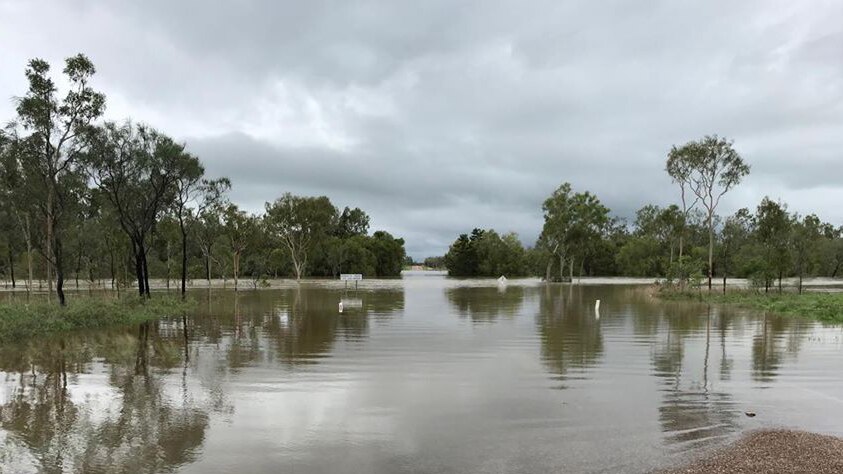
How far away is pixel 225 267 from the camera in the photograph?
6712 cm

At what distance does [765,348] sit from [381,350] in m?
11.7

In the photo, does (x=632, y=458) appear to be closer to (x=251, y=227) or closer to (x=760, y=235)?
(x=760, y=235)

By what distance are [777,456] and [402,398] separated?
6.07 m

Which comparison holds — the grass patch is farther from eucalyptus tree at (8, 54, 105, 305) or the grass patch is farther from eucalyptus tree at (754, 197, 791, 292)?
eucalyptus tree at (754, 197, 791, 292)

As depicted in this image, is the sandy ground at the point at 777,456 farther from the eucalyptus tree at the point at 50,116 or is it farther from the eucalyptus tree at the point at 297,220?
the eucalyptus tree at the point at 297,220

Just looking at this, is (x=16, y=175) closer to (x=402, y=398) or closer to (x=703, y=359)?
(x=402, y=398)

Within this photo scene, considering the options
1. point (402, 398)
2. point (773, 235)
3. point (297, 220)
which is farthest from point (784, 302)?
point (297, 220)

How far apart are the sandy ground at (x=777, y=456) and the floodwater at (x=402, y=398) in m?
0.45

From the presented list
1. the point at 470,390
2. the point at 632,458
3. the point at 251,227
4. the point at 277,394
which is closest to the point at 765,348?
the point at 470,390

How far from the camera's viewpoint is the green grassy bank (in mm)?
25919

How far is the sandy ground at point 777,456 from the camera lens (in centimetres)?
640

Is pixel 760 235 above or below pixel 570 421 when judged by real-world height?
above

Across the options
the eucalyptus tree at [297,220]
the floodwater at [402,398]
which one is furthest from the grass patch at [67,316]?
the eucalyptus tree at [297,220]

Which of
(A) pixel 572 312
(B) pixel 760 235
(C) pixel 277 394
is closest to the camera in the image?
(C) pixel 277 394
